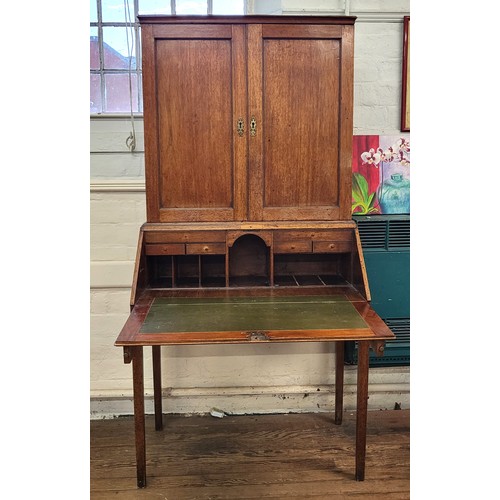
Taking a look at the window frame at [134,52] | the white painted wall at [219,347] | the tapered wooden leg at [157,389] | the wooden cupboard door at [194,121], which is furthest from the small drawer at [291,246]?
the window frame at [134,52]

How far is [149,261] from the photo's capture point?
2754 millimetres

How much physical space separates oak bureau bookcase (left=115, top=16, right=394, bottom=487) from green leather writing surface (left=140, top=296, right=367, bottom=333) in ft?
0.05

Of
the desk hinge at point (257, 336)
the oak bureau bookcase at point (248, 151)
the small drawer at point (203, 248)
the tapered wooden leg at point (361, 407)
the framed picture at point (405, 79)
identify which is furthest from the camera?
the framed picture at point (405, 79)

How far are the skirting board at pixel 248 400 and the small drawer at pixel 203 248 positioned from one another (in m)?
0.96

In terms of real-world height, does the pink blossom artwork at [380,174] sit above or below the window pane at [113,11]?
below

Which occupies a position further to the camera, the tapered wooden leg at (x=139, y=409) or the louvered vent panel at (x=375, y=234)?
the louvered vent panel at (x=375, y=234)

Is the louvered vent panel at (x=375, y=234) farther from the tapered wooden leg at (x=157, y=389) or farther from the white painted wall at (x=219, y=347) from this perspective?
the tapered wooden leg at (x=157, y=389)

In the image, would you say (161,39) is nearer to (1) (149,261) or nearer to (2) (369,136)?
(1) (149,261)

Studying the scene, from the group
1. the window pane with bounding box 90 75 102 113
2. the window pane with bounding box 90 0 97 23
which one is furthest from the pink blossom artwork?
the window pane with bounding box 90 0 97 23

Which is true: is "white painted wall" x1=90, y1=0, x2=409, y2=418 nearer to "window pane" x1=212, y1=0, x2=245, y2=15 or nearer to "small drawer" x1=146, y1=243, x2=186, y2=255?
"window pane" x1=212, y1=0, x2=245, y2=15

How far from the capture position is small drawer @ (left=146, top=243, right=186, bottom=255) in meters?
2.64

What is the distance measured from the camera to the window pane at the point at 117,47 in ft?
10.3

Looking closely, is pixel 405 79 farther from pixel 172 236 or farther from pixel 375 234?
pixel 172 236

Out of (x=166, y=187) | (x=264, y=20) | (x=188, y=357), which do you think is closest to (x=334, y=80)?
(x=264, y=20)
